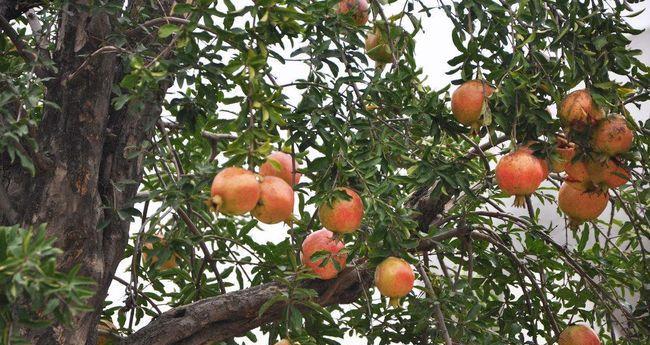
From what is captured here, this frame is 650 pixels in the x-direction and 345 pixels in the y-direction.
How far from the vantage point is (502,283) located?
2.40 m

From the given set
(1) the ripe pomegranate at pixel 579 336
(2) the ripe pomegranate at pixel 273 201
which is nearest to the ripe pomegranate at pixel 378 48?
(2) the ripe pomegranate at pixel 273 201

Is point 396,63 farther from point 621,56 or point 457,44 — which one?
point 621,56

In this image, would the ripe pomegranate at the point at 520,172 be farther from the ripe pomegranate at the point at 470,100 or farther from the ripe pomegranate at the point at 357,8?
the ripe pomegranate at the point at 357,8

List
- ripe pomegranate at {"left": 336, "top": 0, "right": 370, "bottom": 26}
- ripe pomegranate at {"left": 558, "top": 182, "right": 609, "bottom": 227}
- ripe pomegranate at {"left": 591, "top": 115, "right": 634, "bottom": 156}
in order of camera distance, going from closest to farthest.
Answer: ripe pomegranate at {"left": 591, "top": 115, "right": 634, "bottom": 156} < ripe pomegranate at {"left": 558, "top": 182, "right": 609, "bottom": 227} < ripe pomegranate at {"left": 336, "top": 0, "right": 370, "bottom": 26}

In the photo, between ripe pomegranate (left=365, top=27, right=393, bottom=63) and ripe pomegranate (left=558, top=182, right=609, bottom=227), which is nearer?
ripe pomegranate (left=558, top=182, right=609, bottom=227)

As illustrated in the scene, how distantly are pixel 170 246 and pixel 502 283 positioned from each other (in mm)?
1024

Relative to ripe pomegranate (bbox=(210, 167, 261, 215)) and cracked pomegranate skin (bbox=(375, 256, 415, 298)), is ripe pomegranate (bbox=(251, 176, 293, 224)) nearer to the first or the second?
ripe pomegranate (bbox=(210, 167, 261, 215))

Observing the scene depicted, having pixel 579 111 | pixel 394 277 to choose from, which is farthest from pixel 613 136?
pixel 394 277

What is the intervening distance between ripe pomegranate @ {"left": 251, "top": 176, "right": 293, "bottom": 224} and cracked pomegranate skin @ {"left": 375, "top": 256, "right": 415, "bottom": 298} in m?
0.31

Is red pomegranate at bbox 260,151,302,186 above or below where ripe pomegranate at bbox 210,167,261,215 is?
above

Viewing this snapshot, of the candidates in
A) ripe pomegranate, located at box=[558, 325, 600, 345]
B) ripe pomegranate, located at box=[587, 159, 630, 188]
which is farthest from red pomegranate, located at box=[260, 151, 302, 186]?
ripe pomegranate, located at box=[558, 325, 600, 345]

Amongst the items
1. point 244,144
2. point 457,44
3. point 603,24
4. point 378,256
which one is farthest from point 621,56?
point 244,144

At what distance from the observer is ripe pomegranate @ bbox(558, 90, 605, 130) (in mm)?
1622

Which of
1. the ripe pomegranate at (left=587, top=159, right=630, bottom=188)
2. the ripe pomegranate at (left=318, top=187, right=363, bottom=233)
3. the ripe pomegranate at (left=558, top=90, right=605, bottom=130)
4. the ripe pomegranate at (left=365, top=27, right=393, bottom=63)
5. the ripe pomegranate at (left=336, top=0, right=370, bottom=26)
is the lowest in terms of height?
the ripe pomegranate at (left=318, top=187, right=363, bottom=233)
